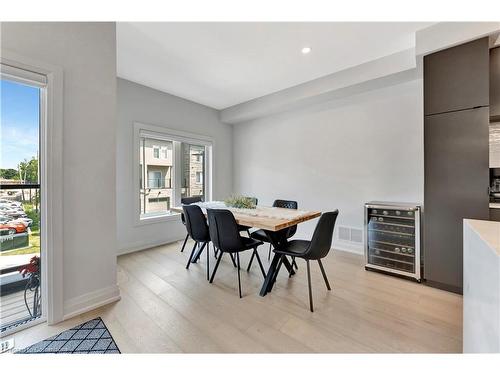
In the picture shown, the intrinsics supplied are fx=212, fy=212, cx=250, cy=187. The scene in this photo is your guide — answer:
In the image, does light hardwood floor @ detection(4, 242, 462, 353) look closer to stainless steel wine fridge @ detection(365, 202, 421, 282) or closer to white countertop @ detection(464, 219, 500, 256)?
stainless steel wine fridge @ detection(365, 202, 421, 282)

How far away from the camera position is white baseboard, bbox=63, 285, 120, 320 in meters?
1.81

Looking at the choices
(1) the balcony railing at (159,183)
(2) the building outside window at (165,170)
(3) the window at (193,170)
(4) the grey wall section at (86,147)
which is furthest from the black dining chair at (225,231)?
(3) the window at (193,170)

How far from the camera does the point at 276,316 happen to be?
1832 millimetres

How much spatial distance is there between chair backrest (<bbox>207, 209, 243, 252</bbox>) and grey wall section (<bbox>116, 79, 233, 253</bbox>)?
6.40 ft

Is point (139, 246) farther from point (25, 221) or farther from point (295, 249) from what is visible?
point (295, 249)

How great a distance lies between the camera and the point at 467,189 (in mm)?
2098

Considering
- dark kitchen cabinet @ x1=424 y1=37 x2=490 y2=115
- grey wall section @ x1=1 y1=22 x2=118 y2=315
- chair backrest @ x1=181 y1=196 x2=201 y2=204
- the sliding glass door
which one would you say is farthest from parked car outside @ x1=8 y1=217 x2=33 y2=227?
dark kitchen cabinet @ x1=424 y1=37 x2=490 y2=115

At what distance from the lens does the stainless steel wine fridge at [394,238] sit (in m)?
2.49

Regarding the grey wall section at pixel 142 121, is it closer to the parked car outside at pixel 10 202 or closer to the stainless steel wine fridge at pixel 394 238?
the parked car outside at pixel 10 202

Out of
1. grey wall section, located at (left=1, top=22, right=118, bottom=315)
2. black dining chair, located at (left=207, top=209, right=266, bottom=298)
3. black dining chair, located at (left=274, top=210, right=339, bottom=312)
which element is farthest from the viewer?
black dining chair, located at (left=207, top=209, right=266, bottom=298)
